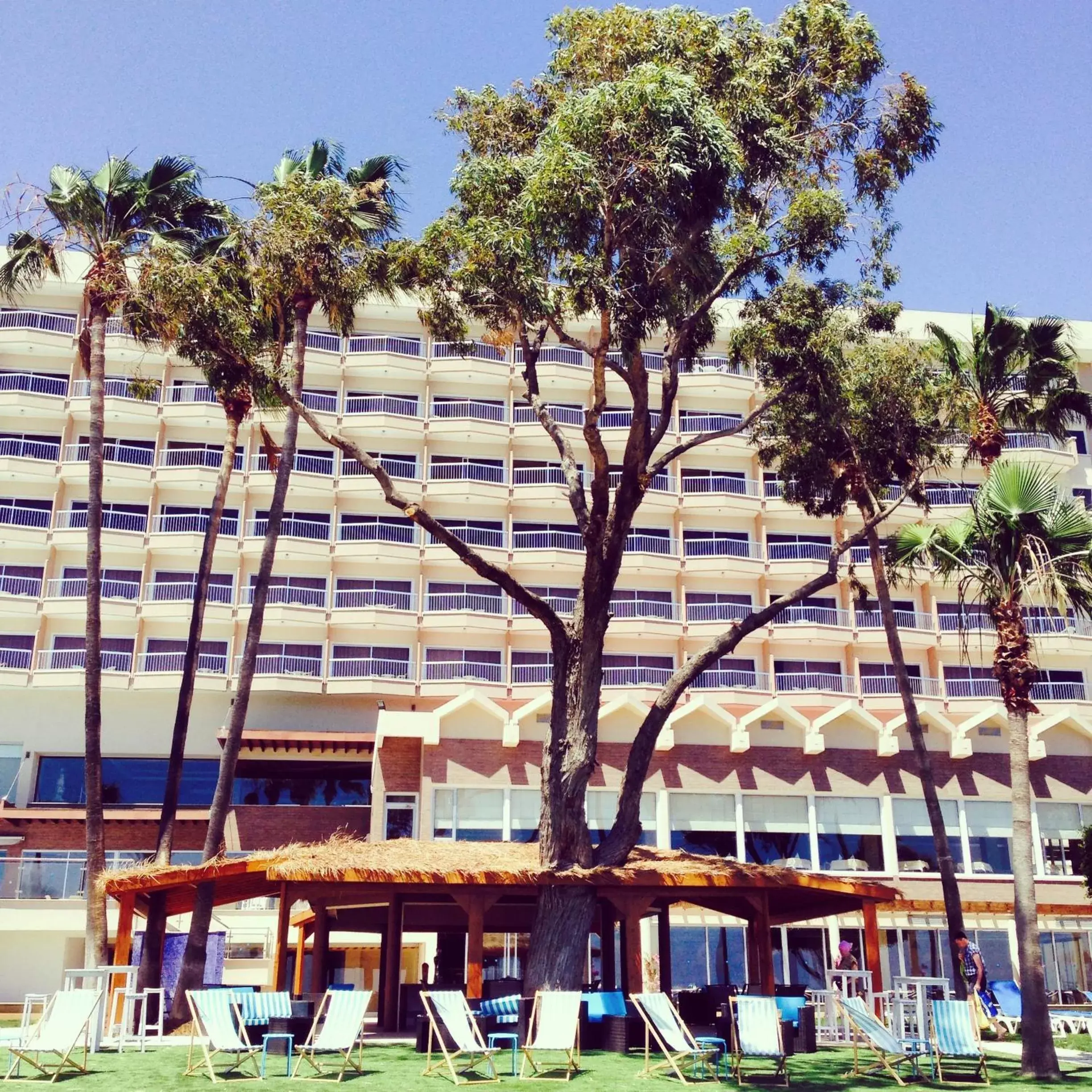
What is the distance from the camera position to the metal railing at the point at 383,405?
141 feet

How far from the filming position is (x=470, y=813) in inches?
1151

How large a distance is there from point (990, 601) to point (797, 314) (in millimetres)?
5657

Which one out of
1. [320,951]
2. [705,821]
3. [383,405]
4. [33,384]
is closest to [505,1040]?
[320,951]

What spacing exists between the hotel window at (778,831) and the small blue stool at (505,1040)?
16750 mm

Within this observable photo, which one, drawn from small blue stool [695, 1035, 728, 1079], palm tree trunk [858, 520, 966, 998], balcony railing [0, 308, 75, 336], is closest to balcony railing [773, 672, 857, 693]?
palm tree trunk [858, 520, 966, 998]

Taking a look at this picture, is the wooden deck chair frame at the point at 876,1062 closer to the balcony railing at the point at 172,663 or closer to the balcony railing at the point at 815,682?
the balcony railing at the point at 815,682

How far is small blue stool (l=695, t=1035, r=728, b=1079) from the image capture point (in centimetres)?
1335

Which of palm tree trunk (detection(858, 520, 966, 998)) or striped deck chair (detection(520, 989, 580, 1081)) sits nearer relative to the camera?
striped deck chair (detection(520, 989, 580, 1081))

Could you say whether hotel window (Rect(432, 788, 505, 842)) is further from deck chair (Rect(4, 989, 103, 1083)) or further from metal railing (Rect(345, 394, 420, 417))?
metal railing (Rect(345, 394, 420, 417))

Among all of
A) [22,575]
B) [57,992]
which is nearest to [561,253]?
[57,992]

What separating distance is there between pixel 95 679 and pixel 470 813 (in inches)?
431

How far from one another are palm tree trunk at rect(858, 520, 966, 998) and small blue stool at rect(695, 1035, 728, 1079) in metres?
8.28

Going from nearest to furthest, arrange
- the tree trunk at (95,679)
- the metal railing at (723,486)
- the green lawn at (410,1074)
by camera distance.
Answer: the green lawn at (410,1074) < the tree trunk at (95,679) < the metal railing at (723,486)

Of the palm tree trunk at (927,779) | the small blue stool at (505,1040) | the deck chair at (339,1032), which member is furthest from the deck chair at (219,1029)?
the palm tree trunk at (927,779)
